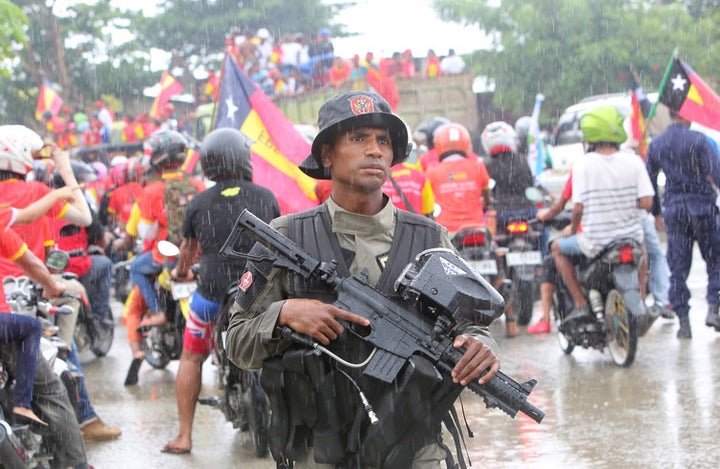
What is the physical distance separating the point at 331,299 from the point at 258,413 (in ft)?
10.6

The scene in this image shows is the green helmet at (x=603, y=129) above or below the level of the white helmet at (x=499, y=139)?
above

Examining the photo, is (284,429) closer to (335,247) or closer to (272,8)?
(335,247)

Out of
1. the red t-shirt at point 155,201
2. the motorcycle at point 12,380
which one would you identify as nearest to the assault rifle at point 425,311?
the motorcycle at point 12,380

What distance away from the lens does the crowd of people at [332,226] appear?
340cm

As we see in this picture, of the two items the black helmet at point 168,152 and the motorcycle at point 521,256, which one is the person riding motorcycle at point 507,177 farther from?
the black helmet at point 168,152

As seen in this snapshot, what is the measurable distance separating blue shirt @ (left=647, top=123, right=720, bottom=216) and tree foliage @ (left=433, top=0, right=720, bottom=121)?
2011cm

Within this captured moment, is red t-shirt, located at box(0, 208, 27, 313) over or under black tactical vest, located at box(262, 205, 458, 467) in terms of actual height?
under

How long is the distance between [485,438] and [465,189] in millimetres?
4154

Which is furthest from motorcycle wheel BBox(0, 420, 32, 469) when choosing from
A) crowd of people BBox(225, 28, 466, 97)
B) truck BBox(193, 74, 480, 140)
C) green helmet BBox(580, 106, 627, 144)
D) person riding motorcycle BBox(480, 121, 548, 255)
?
crowd of people BBox(225, 28, 466, 97)

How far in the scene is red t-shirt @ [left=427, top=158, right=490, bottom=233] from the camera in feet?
35.3

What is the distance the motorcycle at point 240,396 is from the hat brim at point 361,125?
2.71 m

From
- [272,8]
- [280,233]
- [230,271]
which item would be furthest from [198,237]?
[272,8]

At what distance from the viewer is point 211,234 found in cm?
665

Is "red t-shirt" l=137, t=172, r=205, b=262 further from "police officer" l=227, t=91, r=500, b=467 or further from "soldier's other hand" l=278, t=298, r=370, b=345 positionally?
"soldier's other hand" l=278, t=298, r=370, b=345
